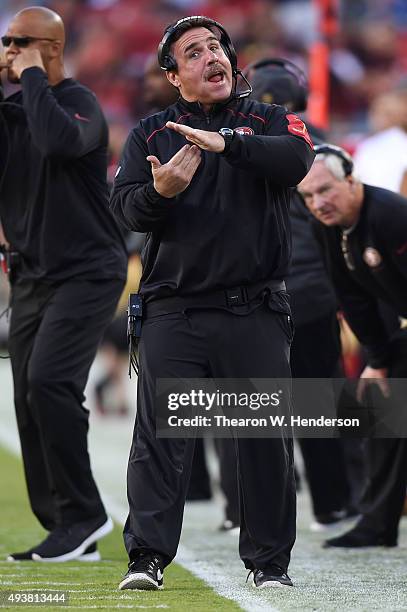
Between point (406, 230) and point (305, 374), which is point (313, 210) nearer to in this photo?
point (406, 230)

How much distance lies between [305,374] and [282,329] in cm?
192

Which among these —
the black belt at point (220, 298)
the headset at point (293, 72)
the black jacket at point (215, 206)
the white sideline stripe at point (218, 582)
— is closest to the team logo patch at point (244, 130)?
the black jacket at point (215, 206)

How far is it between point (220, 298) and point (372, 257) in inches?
54.4

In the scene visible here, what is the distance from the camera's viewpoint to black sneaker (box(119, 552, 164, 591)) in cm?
491

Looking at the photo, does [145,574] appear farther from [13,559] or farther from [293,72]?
[293,72]

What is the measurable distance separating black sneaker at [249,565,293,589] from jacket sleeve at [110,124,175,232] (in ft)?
4.16

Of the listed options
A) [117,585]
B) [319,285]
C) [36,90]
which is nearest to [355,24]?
[319,285]

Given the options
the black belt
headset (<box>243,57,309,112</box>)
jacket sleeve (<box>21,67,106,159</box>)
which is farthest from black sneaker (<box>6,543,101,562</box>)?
headset (<box>243,57,309,112</box>)

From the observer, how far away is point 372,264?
6.17 m

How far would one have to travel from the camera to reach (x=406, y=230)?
239 inches

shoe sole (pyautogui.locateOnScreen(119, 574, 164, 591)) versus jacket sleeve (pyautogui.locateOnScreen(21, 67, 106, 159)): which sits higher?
jacket sleeve (pyautogui.locateOnScreen(21, 67, 106, 159))

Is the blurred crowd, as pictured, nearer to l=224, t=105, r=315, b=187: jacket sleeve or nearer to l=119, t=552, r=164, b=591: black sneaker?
l=224, t=105, r=315, b=187: jacket sleeve

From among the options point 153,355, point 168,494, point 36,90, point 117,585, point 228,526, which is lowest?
point 228,526

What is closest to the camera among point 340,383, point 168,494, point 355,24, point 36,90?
point 168,494
